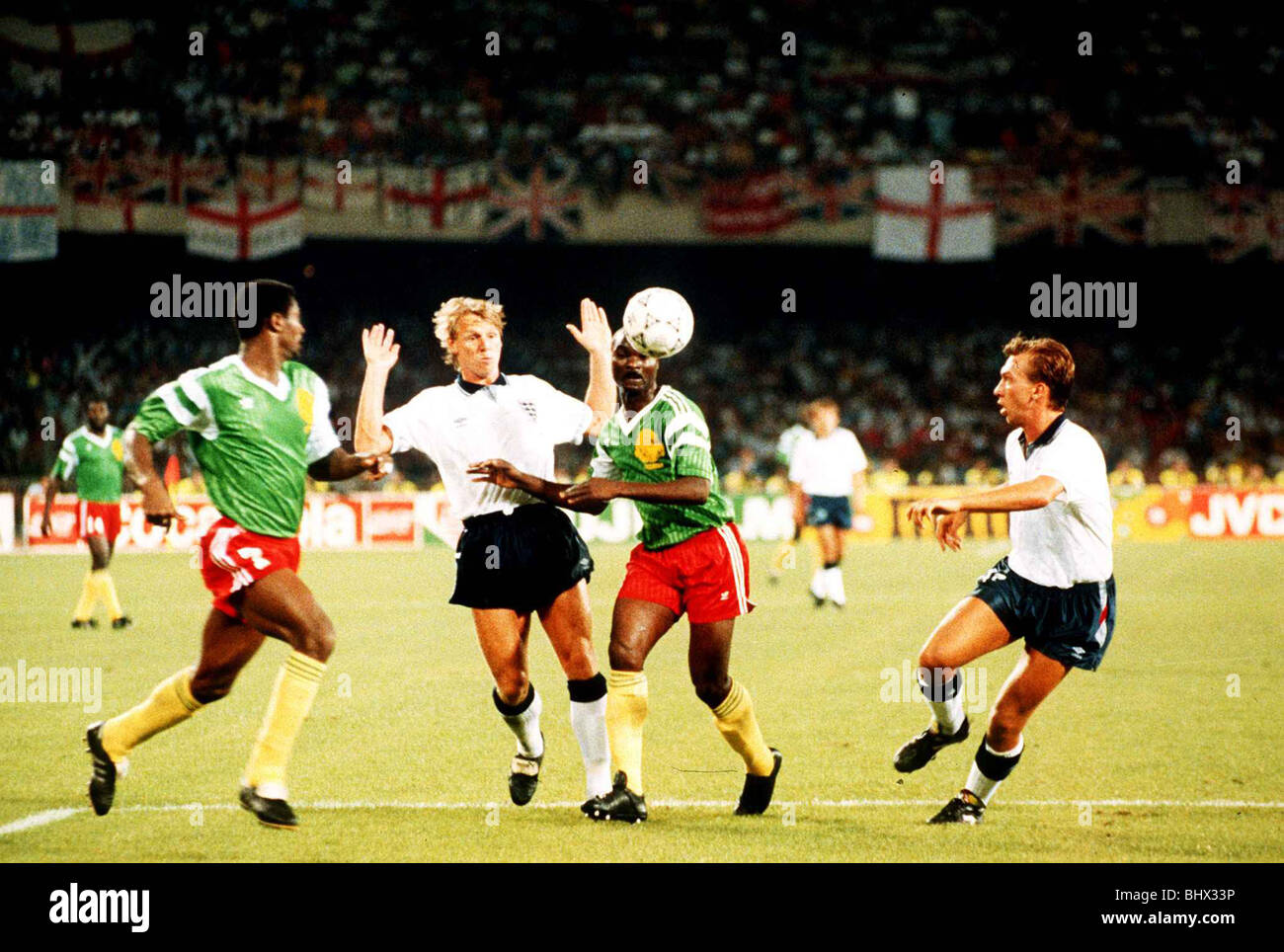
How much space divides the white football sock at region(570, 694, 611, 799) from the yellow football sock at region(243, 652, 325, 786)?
114 centimetres

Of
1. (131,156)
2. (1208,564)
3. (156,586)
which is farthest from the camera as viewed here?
(131,156)

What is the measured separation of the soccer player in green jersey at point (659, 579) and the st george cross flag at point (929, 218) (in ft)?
84.6

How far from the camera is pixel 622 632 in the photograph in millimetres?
6359

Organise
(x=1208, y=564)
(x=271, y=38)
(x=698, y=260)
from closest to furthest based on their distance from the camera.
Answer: (x=1208, y=564), (x=271, y=38), (x=698, y=260)

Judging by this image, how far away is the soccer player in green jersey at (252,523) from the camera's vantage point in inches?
243

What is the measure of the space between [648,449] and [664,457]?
0.08 m

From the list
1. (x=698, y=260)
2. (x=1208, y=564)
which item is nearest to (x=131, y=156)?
(x=698, y=260)

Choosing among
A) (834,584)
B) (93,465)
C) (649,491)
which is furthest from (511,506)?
(834,584)

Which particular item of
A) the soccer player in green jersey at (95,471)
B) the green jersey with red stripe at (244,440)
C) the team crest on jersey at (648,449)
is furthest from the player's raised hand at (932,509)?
the soccer player in green jersey at (95,471)

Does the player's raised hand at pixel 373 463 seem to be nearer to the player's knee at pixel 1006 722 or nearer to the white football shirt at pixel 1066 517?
the white football shirt at pixel 1066 517

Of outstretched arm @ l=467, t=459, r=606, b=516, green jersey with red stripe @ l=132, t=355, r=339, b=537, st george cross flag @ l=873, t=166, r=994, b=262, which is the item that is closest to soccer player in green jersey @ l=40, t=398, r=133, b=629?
green jersey with red stripe @ l=132, t=355, r=339, b=537

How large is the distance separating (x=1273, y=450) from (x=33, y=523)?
81.0ft

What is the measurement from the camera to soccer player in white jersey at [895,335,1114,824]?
632cm

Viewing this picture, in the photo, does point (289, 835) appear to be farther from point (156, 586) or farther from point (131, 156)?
point (131, 156)
